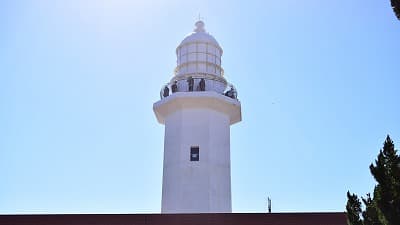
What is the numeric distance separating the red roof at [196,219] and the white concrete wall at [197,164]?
12.1ft

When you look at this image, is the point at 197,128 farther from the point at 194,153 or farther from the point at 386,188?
the point at 386,188

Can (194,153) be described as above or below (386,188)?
above

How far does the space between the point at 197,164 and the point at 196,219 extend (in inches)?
169

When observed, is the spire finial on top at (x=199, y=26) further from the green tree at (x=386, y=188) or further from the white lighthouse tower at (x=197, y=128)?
the green tree at (x=386, y=188)

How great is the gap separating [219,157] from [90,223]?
560 centimetres

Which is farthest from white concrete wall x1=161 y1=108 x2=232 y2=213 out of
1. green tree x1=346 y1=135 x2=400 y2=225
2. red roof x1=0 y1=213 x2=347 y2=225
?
green tree x1=346 y1=135 x2=400 y2=225

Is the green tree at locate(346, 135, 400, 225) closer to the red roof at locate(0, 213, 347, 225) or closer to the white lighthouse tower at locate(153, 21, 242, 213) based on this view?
the red roof at locate(0, 213, 347, 225)

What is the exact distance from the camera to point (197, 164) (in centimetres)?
1612

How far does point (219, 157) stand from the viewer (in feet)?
54.1

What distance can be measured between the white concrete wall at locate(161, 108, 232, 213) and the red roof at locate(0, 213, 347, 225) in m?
3.69

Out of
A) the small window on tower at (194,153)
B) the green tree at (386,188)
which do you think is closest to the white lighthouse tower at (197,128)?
the small window on tower at (194,153)

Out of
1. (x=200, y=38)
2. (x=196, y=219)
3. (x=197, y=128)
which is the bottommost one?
(x=196, y=219)

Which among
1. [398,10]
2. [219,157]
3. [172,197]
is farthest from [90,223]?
[398,10]

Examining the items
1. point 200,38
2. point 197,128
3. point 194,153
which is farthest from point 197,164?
point 200,38
